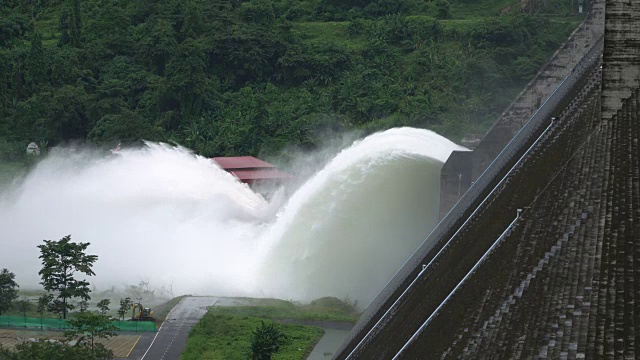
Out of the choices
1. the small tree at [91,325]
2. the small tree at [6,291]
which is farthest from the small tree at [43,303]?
the small tree at [91,325]

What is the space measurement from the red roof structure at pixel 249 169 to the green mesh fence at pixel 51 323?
2484 cm

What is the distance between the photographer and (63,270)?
44219 mm

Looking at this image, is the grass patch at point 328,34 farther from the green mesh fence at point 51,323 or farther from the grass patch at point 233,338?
the grass patch at point 233,338

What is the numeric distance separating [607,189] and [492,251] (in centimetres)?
263

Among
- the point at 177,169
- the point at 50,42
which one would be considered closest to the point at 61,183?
the point at 177,169

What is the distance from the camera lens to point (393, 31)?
89.4 metres

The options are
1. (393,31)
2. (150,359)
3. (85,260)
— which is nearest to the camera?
(150,359)

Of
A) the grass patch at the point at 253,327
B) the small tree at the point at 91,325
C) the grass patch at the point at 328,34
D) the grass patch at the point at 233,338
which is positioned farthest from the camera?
the grass patch at the point at 328,34

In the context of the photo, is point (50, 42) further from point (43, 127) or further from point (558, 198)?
point (558, 198)

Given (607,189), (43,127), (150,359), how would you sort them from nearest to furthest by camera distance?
(607,189) < (150,359) < (43,127)

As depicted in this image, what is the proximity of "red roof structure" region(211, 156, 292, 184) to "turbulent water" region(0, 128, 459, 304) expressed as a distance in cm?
504

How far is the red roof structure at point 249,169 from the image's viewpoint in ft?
224

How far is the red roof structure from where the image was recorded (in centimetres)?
6819

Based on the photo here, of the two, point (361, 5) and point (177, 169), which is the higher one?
point (361, 5)
